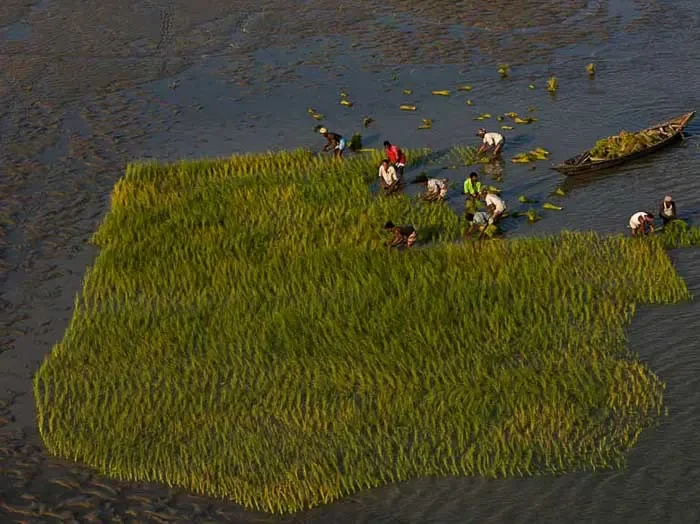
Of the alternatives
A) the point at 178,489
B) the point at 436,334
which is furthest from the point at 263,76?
the point at 178,489

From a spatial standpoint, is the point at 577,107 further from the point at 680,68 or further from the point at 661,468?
the point at 661,468

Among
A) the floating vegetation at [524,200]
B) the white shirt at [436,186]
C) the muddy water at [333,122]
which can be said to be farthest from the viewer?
the floating vegetation at [524,200]

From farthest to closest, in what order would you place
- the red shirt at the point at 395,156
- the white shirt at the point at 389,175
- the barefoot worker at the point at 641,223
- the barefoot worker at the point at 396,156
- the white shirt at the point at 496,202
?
1. the red shirt at the point at 395,156
2. the barefoot worker at the point at 396,156
3. the white shirt at the point at 389,175
4. the white shirt at the point at 496,202
5. the barefoot worker at the point at 641,223

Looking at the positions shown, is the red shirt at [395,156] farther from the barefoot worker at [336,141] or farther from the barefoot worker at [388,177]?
the barefoot worker at [336,141]

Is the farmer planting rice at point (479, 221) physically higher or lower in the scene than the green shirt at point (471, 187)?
lower

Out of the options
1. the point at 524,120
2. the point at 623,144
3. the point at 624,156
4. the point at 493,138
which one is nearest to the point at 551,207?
the point at 624,156

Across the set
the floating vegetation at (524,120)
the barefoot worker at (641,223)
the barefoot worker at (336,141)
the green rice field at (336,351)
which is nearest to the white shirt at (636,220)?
the barefoot worker at (641,223)
